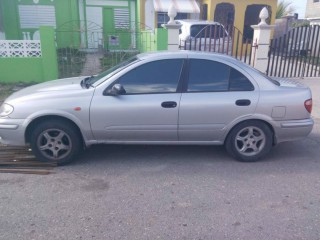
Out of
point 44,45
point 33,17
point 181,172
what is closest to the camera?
point 181,172

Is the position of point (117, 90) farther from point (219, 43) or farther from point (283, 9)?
point (283, 9)

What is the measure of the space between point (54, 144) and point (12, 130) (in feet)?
1.83

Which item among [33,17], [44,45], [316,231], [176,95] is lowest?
[316,231]

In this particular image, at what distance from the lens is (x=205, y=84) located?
4168 mm

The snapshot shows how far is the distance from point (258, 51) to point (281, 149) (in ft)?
18.7

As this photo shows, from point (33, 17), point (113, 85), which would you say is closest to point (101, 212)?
point (113, 85)

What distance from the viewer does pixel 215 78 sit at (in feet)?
13.8

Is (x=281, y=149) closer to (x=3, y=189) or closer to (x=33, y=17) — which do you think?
(x=3, y=189)

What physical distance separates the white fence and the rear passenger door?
6.25 metres

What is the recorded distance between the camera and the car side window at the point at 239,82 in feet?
13.8

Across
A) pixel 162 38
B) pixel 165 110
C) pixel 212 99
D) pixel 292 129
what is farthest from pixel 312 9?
pixel 165 110

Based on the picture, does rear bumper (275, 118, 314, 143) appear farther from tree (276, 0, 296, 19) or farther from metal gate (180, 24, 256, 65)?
tree (276, 0, 296, 19)

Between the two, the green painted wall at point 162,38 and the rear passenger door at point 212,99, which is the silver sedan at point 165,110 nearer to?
the rear passenger door at point 212,99

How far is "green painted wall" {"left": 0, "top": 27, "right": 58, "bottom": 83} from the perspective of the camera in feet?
28.6
